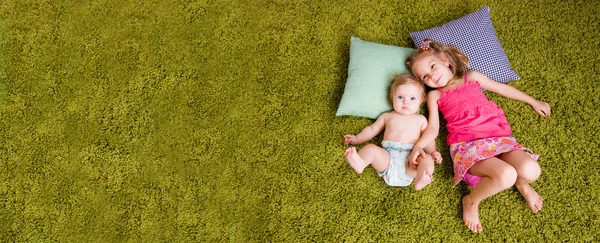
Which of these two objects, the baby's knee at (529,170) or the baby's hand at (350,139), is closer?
the baby's knee at (529,170)

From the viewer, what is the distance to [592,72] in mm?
2268

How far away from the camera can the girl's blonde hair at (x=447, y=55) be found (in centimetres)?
209

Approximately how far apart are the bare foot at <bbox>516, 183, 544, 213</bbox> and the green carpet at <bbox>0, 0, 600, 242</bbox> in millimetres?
32

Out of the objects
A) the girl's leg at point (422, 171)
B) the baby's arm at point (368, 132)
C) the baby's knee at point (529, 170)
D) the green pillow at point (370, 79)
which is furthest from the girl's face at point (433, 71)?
the baby's knee at point (529, 170)

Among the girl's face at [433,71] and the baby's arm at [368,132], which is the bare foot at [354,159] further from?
the girl's face at [433,71]

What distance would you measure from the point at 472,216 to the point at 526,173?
0.29 m

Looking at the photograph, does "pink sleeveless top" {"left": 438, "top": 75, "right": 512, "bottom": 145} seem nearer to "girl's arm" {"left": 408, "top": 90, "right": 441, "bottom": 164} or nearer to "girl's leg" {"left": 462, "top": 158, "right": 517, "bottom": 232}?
"girl's arm" {"left": 408, "top": 90, "right": 441, "bottom": 164}

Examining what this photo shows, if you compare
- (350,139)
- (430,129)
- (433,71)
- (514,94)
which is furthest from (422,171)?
(514,94)

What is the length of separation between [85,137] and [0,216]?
1.61 feet

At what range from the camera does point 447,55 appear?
210 cm

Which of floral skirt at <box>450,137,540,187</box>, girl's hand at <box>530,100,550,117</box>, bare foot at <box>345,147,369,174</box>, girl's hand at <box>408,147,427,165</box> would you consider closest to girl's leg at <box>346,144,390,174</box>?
bare foot at <box>345,147,369,174</box>

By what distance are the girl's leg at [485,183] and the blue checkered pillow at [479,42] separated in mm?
Result: 503

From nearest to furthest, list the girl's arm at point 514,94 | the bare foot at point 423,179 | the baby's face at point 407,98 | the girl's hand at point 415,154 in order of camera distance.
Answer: the bare foot at point 423,179 < the girl's hand at point 415,154 < the baby's face at point 407,98 < the girl's arm at point 514,94

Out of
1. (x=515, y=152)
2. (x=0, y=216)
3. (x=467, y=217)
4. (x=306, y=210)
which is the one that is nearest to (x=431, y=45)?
(x=515, y=152)
